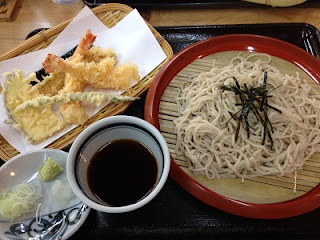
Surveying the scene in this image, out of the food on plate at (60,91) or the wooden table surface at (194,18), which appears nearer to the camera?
the food on plate at (60,91)

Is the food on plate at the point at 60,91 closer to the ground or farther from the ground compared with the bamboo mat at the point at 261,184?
farther from the ground

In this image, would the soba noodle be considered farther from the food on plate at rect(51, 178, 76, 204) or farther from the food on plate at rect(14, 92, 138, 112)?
the food on plate at rect(51, 178, 76, 204)

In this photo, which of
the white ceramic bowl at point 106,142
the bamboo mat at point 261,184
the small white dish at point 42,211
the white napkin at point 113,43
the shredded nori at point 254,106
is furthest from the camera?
the white napkin at point 113,43

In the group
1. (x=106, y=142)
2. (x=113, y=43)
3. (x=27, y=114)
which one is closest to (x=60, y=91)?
(x=27, y=114)

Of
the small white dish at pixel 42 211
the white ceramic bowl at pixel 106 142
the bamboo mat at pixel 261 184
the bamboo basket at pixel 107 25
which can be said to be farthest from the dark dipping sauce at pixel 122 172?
the bamboo basket at pixel 107 25

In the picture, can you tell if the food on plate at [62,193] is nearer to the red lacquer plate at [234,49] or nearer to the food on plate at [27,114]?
the food on plate at [27,114]

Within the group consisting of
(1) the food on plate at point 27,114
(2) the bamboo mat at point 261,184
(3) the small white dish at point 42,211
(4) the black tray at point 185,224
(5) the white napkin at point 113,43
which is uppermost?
(5) the white napkin at point 113,43
